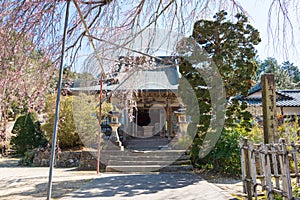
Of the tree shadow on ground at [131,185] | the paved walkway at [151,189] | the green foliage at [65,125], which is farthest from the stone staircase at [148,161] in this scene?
the green foliage at [65,125]

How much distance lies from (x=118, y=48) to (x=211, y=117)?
357cm

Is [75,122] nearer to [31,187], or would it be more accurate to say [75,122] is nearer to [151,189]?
[31,187]

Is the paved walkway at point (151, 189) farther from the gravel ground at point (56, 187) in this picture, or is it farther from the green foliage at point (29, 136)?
the green foliage at point (29, 136)

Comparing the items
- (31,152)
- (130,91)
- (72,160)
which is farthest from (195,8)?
(31,152)

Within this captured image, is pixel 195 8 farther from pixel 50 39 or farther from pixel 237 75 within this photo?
pixel 237 75

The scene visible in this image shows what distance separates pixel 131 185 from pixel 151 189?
596mm

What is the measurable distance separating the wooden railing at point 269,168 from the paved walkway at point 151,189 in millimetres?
535

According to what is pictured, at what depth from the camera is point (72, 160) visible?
29.5 feet

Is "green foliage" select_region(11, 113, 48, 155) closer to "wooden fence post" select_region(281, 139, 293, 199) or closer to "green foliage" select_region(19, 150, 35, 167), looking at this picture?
"green foliage" select_region(19, 150, 35, 167)

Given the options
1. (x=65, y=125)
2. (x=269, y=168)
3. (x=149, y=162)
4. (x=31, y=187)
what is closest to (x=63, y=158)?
(x=65, y=125)

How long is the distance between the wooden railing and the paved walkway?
1.75ft

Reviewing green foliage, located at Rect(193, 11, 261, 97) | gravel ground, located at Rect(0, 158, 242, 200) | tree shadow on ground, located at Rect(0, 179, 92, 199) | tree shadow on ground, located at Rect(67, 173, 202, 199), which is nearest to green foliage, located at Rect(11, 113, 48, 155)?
gravel ground, located at Rect(0, 158, 242, 200)

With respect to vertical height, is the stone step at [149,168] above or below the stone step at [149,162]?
below

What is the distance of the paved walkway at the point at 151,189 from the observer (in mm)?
4270
